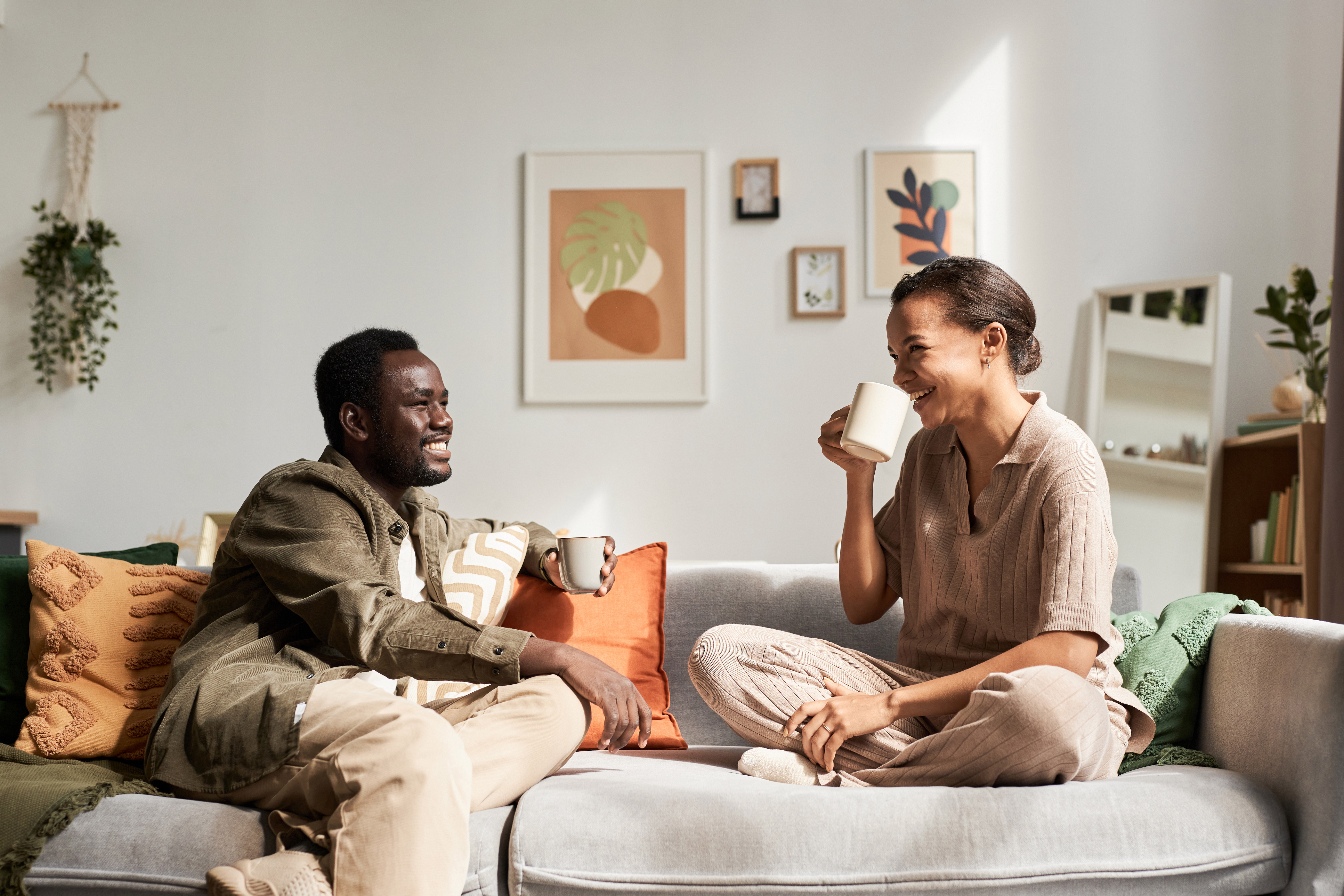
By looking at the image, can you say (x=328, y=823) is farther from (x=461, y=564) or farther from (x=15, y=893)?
(x=461, y=564)

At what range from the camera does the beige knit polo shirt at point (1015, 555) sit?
142 centimetres

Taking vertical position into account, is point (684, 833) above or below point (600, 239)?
below

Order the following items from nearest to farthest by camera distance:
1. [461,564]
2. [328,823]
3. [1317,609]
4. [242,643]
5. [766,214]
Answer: [328,823]
[242,643]
[461,564]
[1317,609]
[766,214]

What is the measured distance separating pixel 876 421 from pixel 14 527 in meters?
3.09

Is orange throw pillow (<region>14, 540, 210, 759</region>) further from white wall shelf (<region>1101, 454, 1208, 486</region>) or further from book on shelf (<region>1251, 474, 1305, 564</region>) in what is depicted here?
book on shelf (<region>1251, 474, 1305, 564</region>)

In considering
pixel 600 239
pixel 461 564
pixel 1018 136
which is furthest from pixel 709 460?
pixel 461 564

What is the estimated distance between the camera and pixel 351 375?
1.68 metres

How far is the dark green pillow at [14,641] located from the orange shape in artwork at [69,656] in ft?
0.27

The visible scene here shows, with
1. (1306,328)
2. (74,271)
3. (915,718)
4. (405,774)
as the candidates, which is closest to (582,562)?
(405,774)

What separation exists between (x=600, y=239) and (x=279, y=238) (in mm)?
1077

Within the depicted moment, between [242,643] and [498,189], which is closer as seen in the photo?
[242,643]

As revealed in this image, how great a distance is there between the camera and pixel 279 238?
3.36 m

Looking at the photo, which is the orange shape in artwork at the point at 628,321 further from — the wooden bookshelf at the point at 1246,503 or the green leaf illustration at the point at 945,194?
the wooden bookshelf at the point at 1246,503

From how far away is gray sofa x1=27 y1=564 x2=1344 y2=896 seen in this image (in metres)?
1.24
